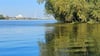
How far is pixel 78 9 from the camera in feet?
198

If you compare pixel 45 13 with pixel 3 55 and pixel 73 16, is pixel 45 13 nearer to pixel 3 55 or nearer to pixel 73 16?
pixel 73 16

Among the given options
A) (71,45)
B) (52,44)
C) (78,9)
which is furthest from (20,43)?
(78,9)

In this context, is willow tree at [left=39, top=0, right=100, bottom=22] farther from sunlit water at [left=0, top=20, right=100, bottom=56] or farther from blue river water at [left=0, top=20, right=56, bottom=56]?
sunlit water at [left=0, top=20, right=100, bottom=56]

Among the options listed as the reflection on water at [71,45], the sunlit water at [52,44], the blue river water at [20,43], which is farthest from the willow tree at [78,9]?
the reflection on water at [71,45]

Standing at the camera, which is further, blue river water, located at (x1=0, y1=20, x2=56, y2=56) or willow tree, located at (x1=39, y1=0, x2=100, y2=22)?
willow tree, located at (x1=39, y1=0, x2=100, y2=22)

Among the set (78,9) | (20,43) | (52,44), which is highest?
(52,44)

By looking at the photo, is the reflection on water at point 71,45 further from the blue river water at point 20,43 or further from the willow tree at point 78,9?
the willow tree at point 78,9

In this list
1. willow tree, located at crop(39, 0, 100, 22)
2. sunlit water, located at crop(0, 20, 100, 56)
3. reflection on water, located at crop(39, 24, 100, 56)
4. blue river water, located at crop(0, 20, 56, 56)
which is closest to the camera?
reflection on water, located at crop(39, 24, 100, 56)

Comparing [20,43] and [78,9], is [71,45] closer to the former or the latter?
[20,43]

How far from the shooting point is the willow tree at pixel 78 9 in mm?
60459

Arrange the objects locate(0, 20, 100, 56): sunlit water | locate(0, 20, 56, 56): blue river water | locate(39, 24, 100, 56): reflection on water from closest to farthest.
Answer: locate(39, 24, 100, 56): reflection on water < locate(0, 20, 100, 56): sunlit water < locate(0, 20, 56, 56): blue river water

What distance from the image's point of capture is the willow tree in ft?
198

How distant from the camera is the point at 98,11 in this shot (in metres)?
62.3

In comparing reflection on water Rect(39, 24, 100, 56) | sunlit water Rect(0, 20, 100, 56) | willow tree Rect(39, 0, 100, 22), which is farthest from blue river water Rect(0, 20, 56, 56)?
willow tree Rect(39, 0, 100, 22)
